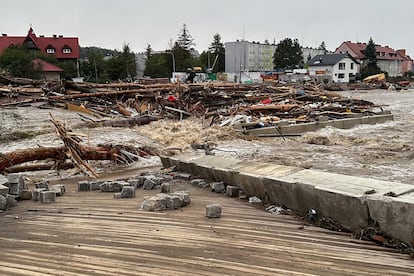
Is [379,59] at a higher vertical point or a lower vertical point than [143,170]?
higher

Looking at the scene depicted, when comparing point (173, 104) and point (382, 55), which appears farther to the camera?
point (382, 55)

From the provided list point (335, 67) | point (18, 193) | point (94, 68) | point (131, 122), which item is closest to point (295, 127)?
point (131, 122)

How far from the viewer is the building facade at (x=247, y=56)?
10431 centimetres

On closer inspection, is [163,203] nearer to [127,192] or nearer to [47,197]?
[127,192]

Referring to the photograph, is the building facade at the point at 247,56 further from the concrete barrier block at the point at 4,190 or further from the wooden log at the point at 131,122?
the concrete barrier block at the point at 4,190

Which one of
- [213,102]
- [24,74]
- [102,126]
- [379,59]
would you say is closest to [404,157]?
[102,126]

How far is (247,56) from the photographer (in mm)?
112188

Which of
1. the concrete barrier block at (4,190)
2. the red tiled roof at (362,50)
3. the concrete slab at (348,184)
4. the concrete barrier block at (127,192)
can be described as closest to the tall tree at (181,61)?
the red tiled roof at (362,50)

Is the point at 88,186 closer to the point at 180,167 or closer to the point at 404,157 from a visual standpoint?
the point at 180,167

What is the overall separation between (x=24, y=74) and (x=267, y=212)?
1826 inches

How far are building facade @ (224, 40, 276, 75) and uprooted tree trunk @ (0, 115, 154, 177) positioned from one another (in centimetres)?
8519

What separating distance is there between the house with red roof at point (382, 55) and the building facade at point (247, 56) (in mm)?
19269

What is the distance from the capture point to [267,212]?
610 cm

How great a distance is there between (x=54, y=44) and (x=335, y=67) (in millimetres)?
51053
